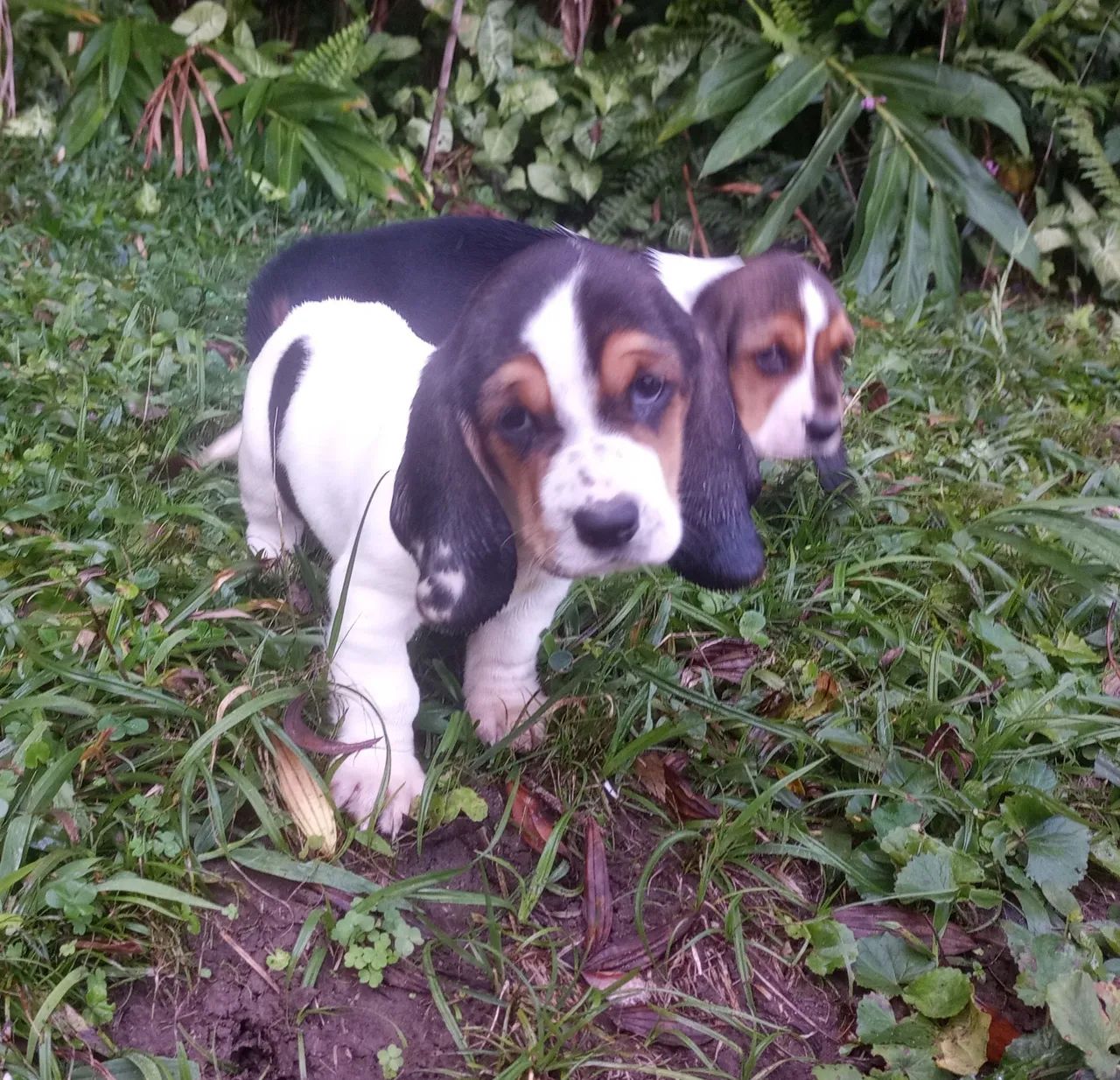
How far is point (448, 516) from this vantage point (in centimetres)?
152

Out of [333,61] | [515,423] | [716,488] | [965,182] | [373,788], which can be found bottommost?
[373,788]

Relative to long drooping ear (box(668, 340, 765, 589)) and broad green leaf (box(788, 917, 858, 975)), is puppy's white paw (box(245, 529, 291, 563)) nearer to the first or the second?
long drooping ear (box(668, 340, 765, 589))

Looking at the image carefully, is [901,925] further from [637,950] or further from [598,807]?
[598,807]

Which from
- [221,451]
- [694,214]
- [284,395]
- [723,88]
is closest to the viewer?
[284,395]

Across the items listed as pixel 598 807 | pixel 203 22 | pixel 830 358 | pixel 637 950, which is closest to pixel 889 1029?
pixel 637 950

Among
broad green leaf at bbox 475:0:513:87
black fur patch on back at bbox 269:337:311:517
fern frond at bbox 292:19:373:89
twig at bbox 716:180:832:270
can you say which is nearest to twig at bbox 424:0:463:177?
broad green leaf at bbox 475:0:513:87

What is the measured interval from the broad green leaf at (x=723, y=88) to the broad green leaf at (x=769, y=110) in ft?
0.26

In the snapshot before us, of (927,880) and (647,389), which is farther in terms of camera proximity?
(927,880)

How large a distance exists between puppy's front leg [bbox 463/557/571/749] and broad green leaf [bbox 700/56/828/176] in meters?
2.43

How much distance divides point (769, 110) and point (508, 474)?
3155mm

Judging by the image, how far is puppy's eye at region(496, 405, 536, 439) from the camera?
1.37m

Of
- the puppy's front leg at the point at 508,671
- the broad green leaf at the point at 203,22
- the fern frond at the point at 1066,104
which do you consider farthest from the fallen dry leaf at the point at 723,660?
the broad green leaf at the point at 203,22

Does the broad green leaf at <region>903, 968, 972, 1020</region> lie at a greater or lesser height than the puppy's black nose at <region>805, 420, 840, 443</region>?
lesser

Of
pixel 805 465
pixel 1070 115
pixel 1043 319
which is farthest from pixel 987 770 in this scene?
pixel 1070 115
